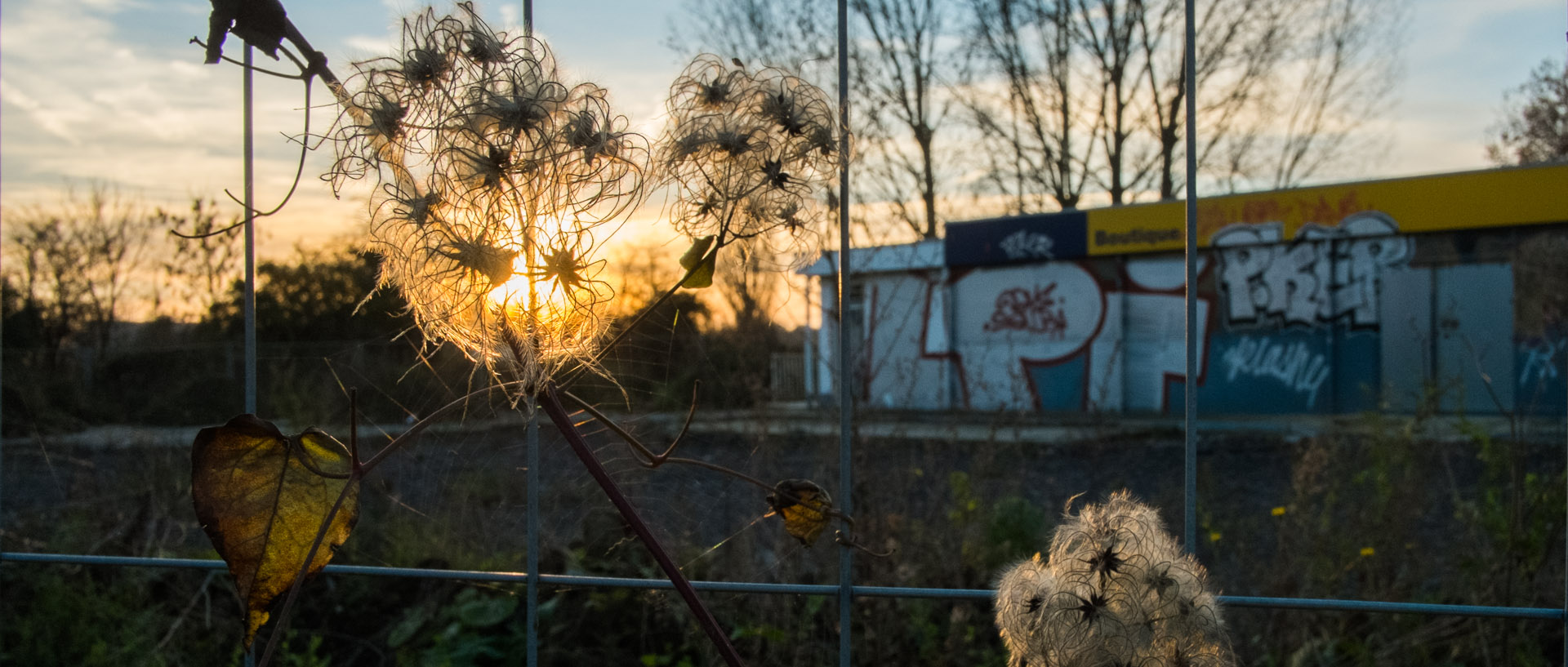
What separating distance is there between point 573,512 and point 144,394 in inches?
287

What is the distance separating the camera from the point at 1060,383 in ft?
52.5

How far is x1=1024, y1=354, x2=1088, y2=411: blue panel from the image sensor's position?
15758mm

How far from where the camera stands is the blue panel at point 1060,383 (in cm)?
1576

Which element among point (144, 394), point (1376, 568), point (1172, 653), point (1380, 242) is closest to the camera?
point (1172, 653)

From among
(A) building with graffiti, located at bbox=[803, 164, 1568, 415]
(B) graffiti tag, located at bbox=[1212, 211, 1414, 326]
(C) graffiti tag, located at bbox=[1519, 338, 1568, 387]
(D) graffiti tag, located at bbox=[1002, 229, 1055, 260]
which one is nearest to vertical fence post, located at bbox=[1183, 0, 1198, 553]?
(A) building with graffiti, located at bbox=[803, 164, 1568, 415]

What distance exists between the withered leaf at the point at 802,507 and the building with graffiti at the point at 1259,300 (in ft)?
31.1

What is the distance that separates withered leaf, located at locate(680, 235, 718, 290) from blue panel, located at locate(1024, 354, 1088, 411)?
15.2m

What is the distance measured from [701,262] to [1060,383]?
1581cm

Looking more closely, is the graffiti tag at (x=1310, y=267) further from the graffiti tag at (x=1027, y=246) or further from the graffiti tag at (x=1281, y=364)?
the graffiti tag at (x=1027, y=246)

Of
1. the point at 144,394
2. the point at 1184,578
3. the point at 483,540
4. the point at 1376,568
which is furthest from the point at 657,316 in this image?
the point at 144,394

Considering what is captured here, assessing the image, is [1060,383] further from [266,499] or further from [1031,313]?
[266,499]

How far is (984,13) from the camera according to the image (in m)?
13.6

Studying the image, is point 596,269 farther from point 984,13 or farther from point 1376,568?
point 984,13

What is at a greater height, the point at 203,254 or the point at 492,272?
the point at 203,254
